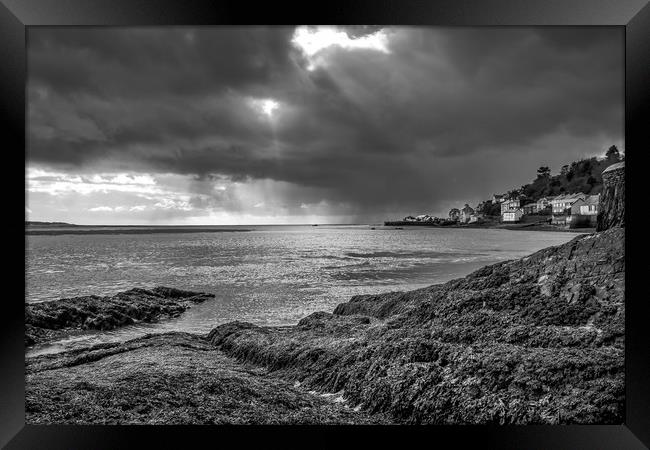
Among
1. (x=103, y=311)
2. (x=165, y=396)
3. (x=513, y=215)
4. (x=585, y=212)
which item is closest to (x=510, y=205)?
(x=513, y=215)

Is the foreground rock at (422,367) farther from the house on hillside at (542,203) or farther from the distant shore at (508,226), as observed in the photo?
the house on hillside at (542,203)

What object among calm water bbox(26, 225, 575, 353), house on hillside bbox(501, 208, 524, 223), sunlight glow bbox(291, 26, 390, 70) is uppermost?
sunlight glow bbox(291, 26, 390, 70)

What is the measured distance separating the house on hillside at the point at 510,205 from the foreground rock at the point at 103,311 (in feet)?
14.4

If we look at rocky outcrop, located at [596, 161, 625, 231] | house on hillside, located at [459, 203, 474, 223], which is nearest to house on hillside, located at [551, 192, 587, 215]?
rocky outcrop, located at [596, 161, 625, 231]

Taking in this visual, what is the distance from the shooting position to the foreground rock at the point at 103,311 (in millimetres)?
3516

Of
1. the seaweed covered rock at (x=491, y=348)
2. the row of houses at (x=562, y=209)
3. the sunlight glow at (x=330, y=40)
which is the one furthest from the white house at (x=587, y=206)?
the sunlight glow at (x=330, y=40)

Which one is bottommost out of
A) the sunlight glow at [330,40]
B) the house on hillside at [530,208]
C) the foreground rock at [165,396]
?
the foreground rock at [165,396]

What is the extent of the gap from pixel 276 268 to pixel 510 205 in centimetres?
343

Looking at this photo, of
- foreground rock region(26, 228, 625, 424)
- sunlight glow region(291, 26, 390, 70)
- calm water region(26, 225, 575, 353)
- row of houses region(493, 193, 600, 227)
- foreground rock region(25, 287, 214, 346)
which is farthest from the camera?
calm water region(26, 225, 575, 353)

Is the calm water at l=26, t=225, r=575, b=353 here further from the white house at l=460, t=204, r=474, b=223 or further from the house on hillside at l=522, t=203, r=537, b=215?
the house on hillside at l=522, t=203, r=537, b=215

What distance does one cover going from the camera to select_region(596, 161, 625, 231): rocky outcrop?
9.46 ft

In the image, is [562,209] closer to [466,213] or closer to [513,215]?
[513,215]

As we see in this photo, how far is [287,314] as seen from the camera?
3969 millimetres

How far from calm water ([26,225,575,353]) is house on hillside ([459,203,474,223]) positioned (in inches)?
6.6
